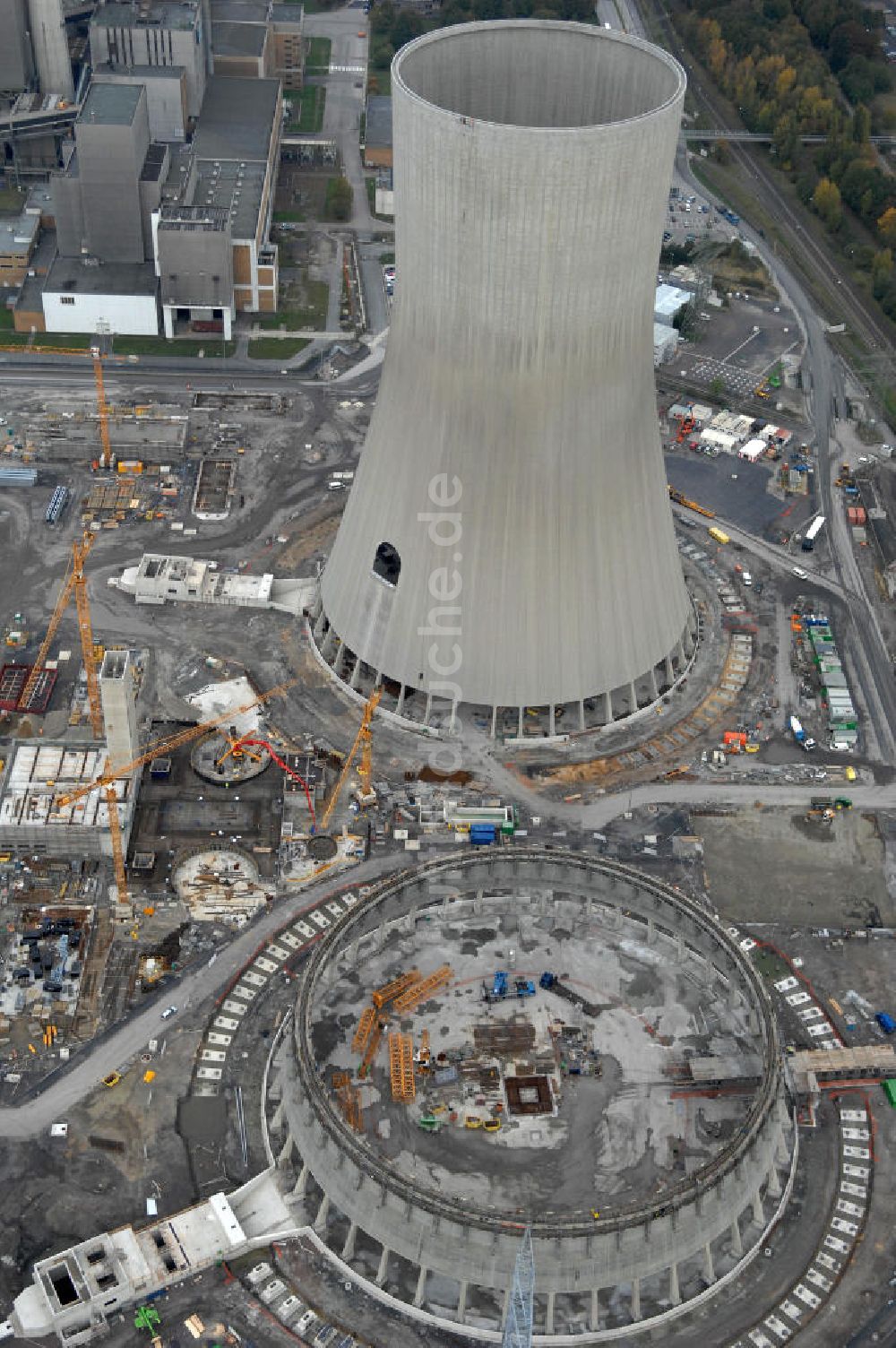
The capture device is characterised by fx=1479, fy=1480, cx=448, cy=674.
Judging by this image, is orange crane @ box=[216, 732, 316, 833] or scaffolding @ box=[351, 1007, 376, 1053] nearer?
scaffolding @ box=[351, 1007, 376, 1053]

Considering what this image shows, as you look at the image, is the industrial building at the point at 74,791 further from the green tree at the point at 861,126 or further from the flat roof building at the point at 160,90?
the green tree at the point at 861,126

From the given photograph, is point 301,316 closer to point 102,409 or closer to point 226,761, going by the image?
point 102,409

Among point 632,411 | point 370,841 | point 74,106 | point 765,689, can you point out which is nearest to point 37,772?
point 370,841

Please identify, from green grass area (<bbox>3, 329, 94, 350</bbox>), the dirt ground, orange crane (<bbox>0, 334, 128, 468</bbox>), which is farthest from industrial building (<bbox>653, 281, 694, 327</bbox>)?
the dirt ground

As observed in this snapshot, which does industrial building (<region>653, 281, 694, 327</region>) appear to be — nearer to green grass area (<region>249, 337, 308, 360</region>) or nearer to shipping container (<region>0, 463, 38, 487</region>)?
green grass area (<region>249, 337, 308, 360</region>)

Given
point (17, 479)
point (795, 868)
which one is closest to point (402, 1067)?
point (795, 868)
